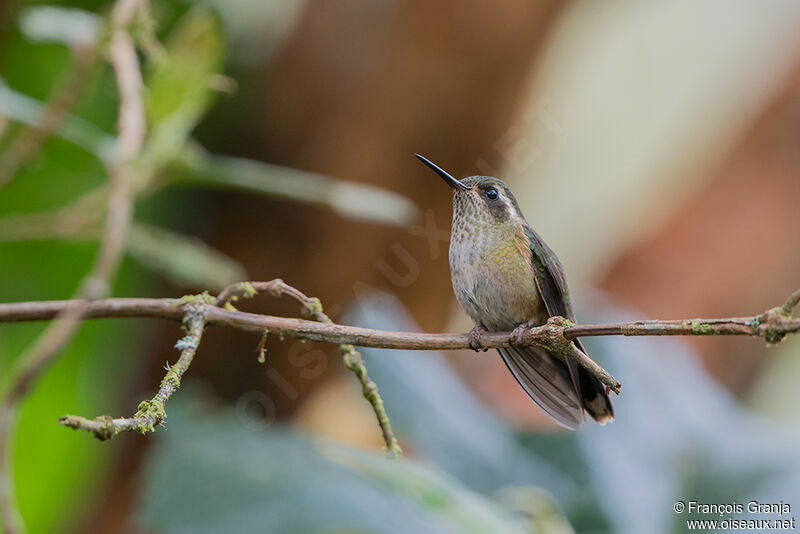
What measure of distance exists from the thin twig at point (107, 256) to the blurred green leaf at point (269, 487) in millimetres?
385

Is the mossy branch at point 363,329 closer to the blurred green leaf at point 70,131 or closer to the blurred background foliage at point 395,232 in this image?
the blurred background foliage at point 395,232

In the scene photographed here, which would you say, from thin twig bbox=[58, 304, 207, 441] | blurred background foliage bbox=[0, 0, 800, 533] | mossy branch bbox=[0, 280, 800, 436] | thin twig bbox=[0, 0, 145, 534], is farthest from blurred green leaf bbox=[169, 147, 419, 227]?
thin twig bbox=[58, 304, 207, 441]

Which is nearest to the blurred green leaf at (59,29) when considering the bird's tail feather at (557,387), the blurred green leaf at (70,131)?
the blurred green leaf at (70,131)

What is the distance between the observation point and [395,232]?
248cm

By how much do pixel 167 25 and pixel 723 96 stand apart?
215 cm

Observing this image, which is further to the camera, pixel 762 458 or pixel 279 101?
pixel 279 101

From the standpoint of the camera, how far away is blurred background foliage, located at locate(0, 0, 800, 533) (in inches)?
59.4

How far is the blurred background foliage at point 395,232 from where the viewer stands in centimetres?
151

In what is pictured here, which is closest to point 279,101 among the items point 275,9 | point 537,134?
point 275,9

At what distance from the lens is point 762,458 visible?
1.72m

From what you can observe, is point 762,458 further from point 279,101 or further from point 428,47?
point 279,101

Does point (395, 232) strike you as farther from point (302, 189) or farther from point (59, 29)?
point (59, 29)

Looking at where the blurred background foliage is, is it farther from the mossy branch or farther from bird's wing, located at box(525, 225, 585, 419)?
the mossy branch

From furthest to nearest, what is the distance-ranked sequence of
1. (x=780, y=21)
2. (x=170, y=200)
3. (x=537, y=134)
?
1. (x=780, y=21)
2. (x=170, y=200)
3. (x=537, y=134)
